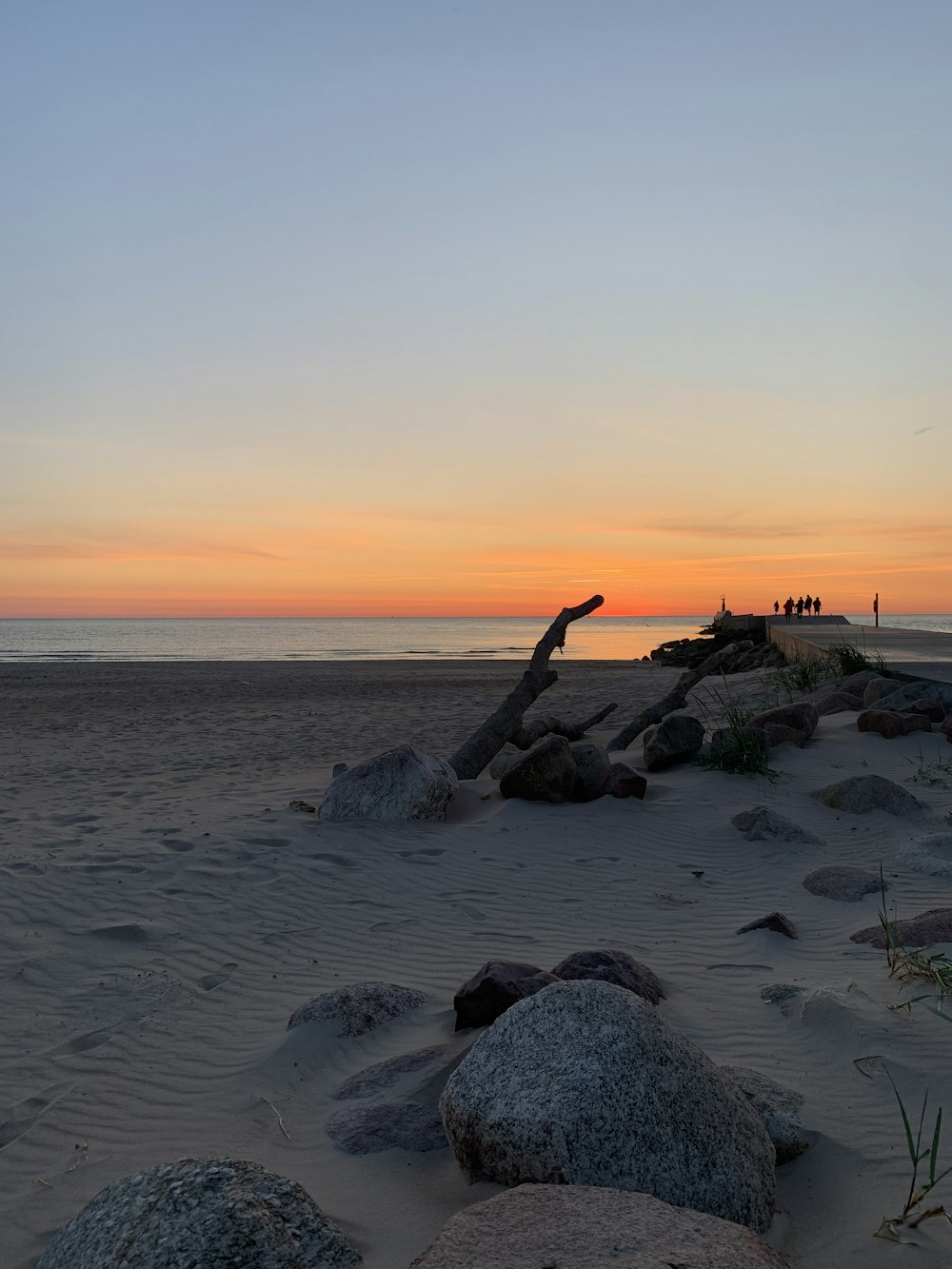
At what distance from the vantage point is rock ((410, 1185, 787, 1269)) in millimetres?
1967

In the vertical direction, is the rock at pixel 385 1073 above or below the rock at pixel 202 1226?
below

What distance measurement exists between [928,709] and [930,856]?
434 cm

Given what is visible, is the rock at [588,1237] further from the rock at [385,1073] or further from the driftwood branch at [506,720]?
the driftwood branch at [506,720]

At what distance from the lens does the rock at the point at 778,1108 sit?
281cm

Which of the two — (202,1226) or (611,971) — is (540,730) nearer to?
(611,971)

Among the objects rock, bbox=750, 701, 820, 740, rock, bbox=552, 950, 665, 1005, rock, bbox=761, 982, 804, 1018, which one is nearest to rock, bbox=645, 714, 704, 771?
rock, bbox=750, 701, 820, 740

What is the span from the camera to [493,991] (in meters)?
3.67

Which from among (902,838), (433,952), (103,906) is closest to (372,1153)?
(433,952)

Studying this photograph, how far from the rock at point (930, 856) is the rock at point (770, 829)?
66cm

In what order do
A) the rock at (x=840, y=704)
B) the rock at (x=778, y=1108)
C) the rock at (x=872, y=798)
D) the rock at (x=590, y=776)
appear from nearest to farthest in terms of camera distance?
the rock at (x=778, y=1108) → the rock at (x=872, y=798) → the rock at (x=590, y=776) → the rock at (x=840, y=704)

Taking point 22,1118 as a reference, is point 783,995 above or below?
above

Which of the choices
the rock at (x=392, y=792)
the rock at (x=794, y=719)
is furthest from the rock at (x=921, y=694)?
the rock at (x=392, y=792)

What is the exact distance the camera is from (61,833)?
7.35 m

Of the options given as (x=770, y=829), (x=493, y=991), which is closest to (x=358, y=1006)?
(x=493, y=991)
